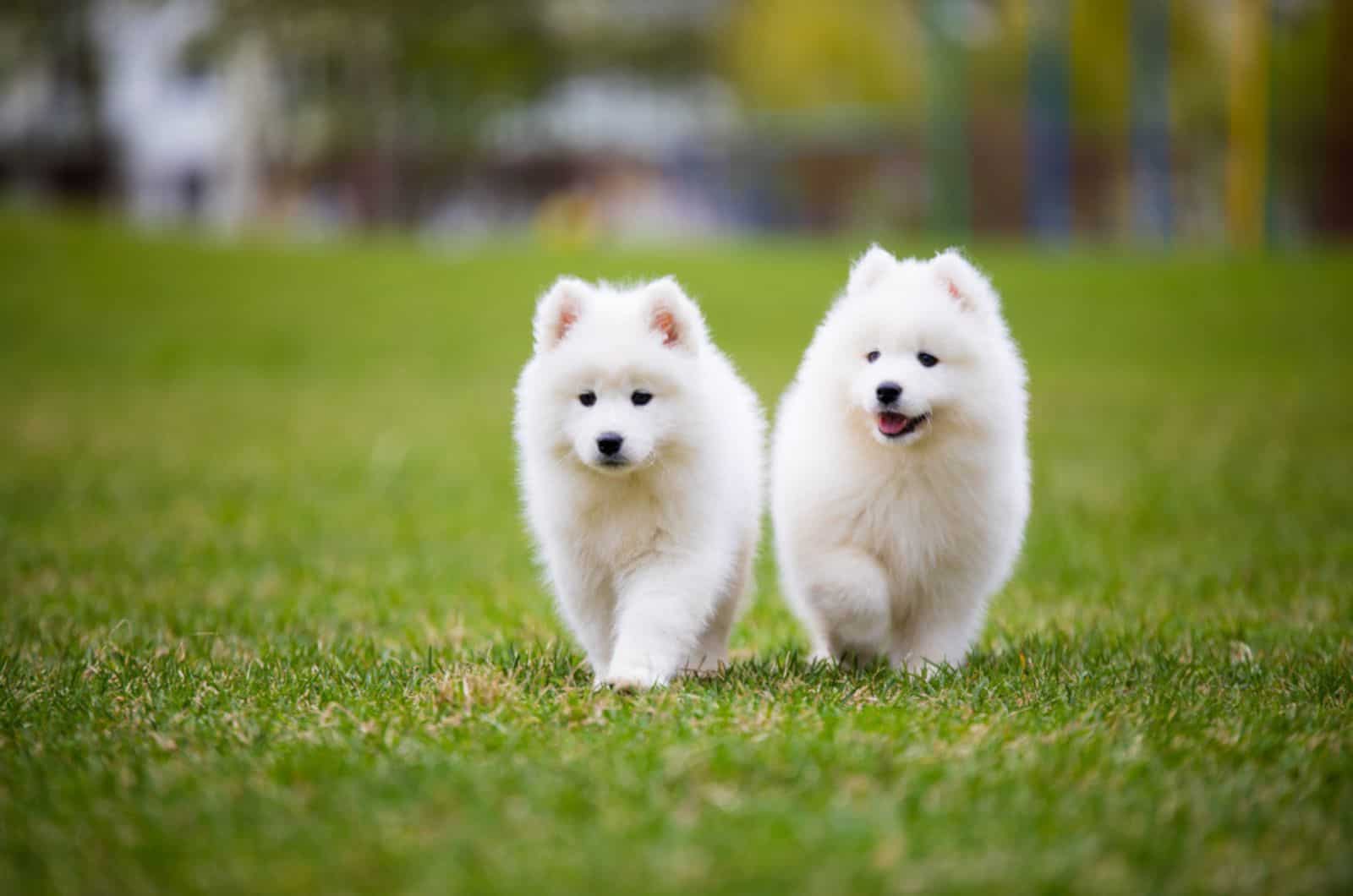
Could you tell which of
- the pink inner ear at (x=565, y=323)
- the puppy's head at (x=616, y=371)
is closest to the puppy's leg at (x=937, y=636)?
the puppy's head at (x=616, y=371)

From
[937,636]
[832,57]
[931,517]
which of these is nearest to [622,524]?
[931,517]

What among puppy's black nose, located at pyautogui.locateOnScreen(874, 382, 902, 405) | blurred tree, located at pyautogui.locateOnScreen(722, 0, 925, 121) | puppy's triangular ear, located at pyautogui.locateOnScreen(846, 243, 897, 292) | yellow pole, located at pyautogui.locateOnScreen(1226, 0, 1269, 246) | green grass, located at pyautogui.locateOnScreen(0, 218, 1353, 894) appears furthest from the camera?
blurred tree, located at pyautogui.locateOnScreen(722, 0, 925, 121)

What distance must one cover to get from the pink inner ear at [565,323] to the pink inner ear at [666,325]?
257 millimetres

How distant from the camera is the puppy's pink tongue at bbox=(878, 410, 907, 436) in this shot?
4.25 meters

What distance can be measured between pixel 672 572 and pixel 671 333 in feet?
2.51

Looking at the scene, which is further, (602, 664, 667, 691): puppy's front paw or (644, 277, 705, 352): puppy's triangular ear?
(644, 277, 705, 352): puppy's triangular ear

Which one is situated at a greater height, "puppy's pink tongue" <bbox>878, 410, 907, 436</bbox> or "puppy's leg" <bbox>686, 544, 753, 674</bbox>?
"puppy's pink tongue" <bbox>878, 410, 907, 436</bbox>

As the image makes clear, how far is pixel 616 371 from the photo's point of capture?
13.6 feet

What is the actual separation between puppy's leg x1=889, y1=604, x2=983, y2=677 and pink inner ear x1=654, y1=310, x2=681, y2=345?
3.91 ft

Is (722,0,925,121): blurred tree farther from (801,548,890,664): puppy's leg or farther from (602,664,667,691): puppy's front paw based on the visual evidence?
(602,664,667,691): puppy's front paw

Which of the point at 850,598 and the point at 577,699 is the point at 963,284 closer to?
the point at 850,598

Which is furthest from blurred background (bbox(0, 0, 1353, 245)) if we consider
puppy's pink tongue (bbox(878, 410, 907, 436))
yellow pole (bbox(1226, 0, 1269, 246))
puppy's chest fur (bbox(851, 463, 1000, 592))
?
puppy's pink tongue (bbox(878, 410, 907, 436))

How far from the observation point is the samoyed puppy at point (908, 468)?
4309 millimetres

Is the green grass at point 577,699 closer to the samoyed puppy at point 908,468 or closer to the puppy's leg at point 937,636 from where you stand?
the puppy's leg at point 937,636
